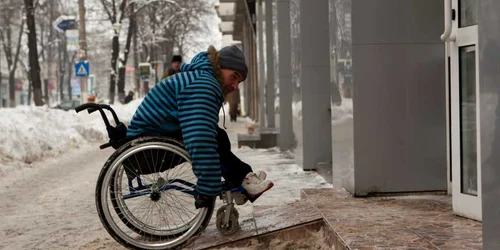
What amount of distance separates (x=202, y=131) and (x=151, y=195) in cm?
63

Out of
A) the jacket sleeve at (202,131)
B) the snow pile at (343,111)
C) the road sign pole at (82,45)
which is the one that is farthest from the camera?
the road sign pole at (82,45)

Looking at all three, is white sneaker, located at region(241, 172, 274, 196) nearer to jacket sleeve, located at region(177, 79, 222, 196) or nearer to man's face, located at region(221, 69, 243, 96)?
jacket sleeve, located at region(177, 79, 222, 196)

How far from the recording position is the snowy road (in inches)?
214

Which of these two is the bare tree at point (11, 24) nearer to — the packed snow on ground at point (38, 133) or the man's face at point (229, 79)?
the packed snow on ground at point (38, 133)

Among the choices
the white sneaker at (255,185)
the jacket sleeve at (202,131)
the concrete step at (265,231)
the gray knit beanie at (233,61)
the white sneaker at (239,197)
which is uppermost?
the gray knit beanie at (233,61)

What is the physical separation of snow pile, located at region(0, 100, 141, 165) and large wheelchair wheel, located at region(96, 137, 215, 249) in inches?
275

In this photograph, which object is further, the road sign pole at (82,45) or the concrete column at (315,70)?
the road sign pole at (82,45)

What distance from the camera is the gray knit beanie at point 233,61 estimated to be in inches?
181

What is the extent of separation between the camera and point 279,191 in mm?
7395

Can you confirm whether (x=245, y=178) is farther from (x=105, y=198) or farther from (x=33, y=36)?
(x=33, y=36)

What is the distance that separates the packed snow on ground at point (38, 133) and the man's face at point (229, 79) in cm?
696

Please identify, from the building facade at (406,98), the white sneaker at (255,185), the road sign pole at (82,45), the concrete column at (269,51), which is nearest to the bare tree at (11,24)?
the road sign pole at (82,45)

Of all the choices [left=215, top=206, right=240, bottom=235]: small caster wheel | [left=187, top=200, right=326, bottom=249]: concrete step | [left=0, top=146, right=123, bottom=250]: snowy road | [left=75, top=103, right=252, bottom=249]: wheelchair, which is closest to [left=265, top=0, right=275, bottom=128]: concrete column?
[left=0, top=146, right=123, bottom=250]: snowy road

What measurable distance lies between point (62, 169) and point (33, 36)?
1684 centimetres
